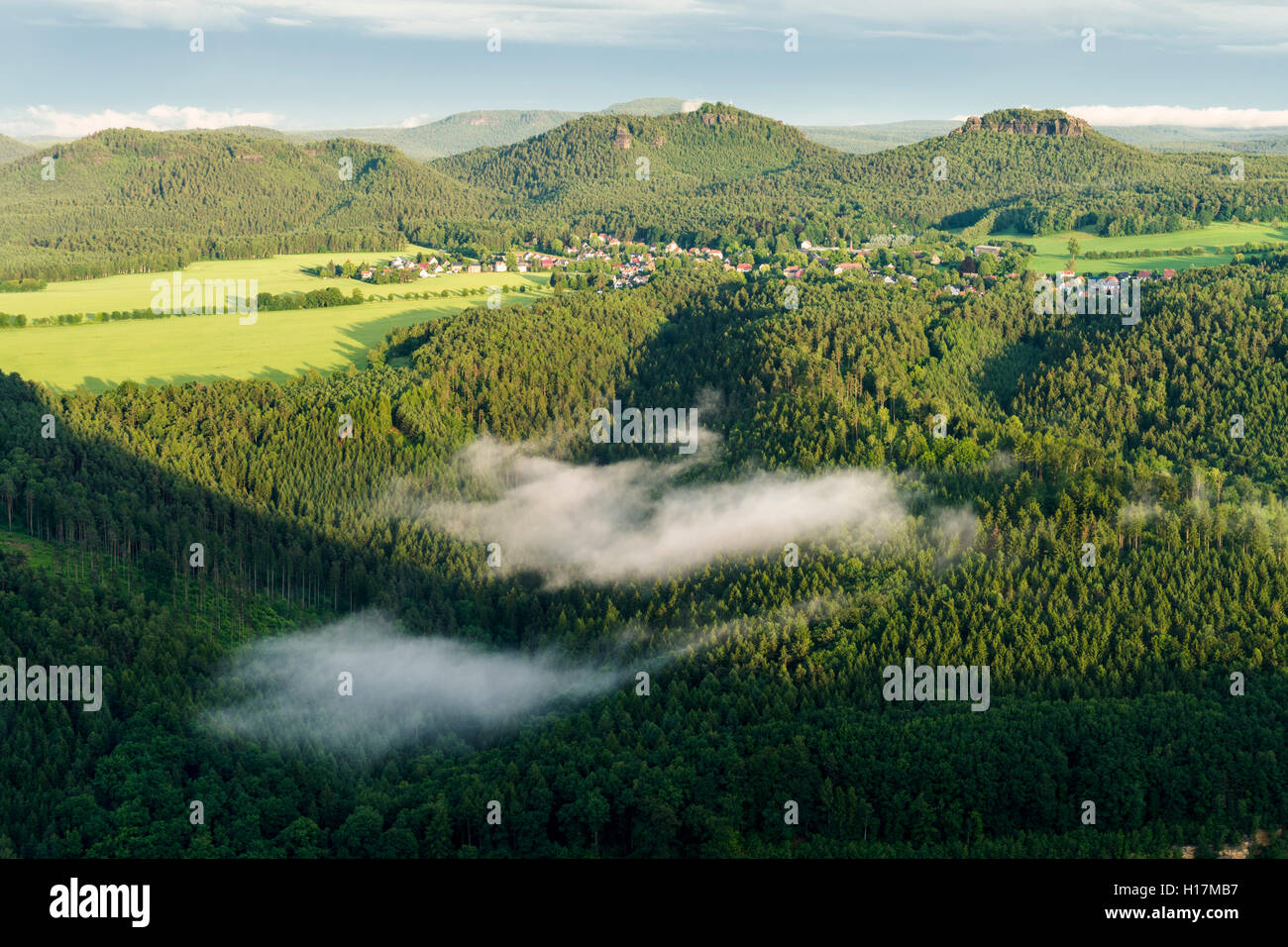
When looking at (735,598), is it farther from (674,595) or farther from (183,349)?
(183,349)

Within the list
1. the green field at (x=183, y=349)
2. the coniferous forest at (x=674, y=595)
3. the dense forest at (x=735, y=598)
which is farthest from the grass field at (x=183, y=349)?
the dense forest at (x=735, y=598)

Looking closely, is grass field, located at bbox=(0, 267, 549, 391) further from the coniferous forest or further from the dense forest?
the dense forest

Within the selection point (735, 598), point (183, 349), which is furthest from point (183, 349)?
point (735, 598)

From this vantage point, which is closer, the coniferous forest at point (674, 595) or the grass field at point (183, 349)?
the coniferous forest at point (674, 595)

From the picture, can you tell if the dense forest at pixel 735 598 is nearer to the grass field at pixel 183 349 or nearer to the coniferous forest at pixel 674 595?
the coniferous forest at pixel 674 595

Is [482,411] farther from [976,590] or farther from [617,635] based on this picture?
[976,590]

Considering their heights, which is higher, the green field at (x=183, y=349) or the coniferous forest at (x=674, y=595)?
the green field at (x=183, y=349)

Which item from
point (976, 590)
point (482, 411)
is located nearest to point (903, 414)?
point (976, 590)
